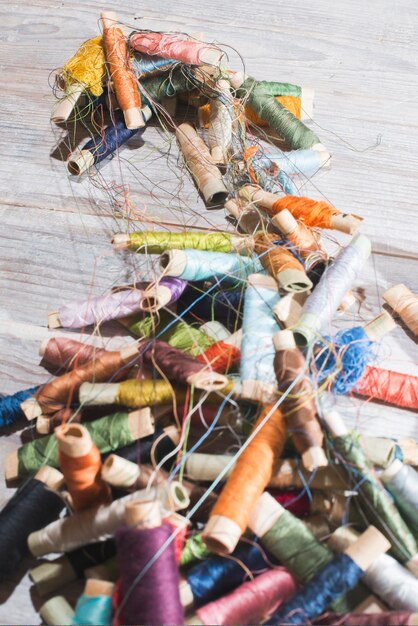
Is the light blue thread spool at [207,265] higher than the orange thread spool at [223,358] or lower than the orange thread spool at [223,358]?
higher

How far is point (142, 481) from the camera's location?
0.97 m

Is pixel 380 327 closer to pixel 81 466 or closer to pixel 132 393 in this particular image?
pixel 132 393

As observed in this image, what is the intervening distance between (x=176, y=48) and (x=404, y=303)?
0.72m

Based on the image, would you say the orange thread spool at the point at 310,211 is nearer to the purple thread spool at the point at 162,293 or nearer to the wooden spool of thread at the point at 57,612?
the purple thread spool at the point at 162,293

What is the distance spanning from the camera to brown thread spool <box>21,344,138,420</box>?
3.64ft

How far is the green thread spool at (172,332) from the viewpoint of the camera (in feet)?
3.84

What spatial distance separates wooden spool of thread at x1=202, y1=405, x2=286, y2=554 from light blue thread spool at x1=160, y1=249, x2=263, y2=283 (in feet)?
0.94

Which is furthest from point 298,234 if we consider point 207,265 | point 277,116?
point 277,116

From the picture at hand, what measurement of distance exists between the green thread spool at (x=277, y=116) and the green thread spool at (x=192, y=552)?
88 cm

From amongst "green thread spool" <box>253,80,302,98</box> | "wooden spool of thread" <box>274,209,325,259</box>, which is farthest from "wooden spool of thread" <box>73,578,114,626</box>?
"green thread spool" <box>253,80,302,98</box>

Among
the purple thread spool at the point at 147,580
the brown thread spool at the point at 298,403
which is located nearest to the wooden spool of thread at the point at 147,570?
the purple thread spool at the point at 147,580

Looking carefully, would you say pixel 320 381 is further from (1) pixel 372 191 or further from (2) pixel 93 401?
(1) pixel 372 191

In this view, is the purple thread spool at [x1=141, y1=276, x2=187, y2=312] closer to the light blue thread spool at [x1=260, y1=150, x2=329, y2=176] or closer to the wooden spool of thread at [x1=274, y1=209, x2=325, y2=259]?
the wooden spool of thread at [x1=274, y1=209, x2=325, y2=259]

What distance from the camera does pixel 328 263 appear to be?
1264 mm
